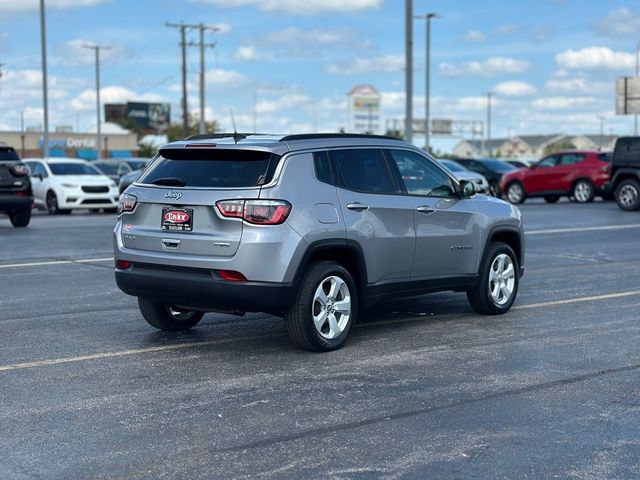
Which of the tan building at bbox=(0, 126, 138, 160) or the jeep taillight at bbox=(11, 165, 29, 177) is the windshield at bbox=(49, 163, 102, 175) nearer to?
the jeep taillight at bbox=(11, 165, 29, 177)

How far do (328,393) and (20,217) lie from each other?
1636cm

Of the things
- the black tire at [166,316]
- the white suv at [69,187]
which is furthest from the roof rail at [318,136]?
the white suv at [69,187]

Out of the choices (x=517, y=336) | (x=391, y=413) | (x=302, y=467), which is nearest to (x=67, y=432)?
(x=302, y=467)

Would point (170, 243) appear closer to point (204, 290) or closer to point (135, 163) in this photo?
point (204, 290)

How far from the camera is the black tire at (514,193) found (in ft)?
111

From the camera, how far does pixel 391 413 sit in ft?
20.6

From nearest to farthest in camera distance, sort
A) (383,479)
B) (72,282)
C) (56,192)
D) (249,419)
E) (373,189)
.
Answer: (383,479), (249,419), (373,189), (72,282), (56,192)

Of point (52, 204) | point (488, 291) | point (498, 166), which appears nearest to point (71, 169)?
point (52, 204)

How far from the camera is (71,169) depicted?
2945 centimetres

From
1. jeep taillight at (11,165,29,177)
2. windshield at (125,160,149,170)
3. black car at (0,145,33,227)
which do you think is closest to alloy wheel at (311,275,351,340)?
black car at (0,145,33,227)

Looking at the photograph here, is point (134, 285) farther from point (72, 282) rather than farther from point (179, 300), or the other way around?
point (72, 282)

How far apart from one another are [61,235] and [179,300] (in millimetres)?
12058

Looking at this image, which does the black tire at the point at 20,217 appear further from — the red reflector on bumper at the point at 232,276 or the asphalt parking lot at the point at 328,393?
the red reflector on bumper at the point at 232,276

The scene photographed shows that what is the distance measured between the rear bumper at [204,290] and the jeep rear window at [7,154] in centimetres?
1389
